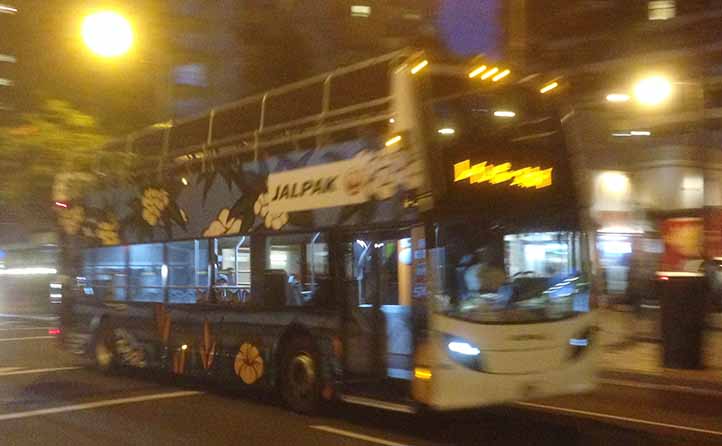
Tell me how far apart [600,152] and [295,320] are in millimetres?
11721

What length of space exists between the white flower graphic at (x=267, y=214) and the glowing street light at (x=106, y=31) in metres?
3.25

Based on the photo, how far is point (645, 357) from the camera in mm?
14617

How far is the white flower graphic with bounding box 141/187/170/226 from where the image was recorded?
42.4 ft

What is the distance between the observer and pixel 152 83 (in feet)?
57.5

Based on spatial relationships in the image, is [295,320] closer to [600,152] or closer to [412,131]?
[412,131]

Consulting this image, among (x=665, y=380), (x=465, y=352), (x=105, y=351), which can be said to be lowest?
(x=665, y=380)

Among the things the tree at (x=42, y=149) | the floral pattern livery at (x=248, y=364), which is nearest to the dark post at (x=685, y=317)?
the floral pattern livery at (x=248, y=364)

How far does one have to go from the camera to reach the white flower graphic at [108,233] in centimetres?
1410

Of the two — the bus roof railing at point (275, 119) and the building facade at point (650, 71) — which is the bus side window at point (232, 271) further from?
the building facade at point (650, 71)

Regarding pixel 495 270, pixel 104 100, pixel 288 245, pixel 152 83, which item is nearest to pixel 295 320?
pixel 288 245

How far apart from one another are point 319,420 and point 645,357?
719 cm

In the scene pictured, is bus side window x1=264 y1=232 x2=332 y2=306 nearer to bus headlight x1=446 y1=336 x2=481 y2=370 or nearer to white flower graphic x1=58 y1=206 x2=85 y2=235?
bus headlight x1=446 y1=336 x2=481 y2=370

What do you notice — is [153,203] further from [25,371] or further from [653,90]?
[653,90]

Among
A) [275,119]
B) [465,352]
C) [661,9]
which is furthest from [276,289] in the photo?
[661,9]
